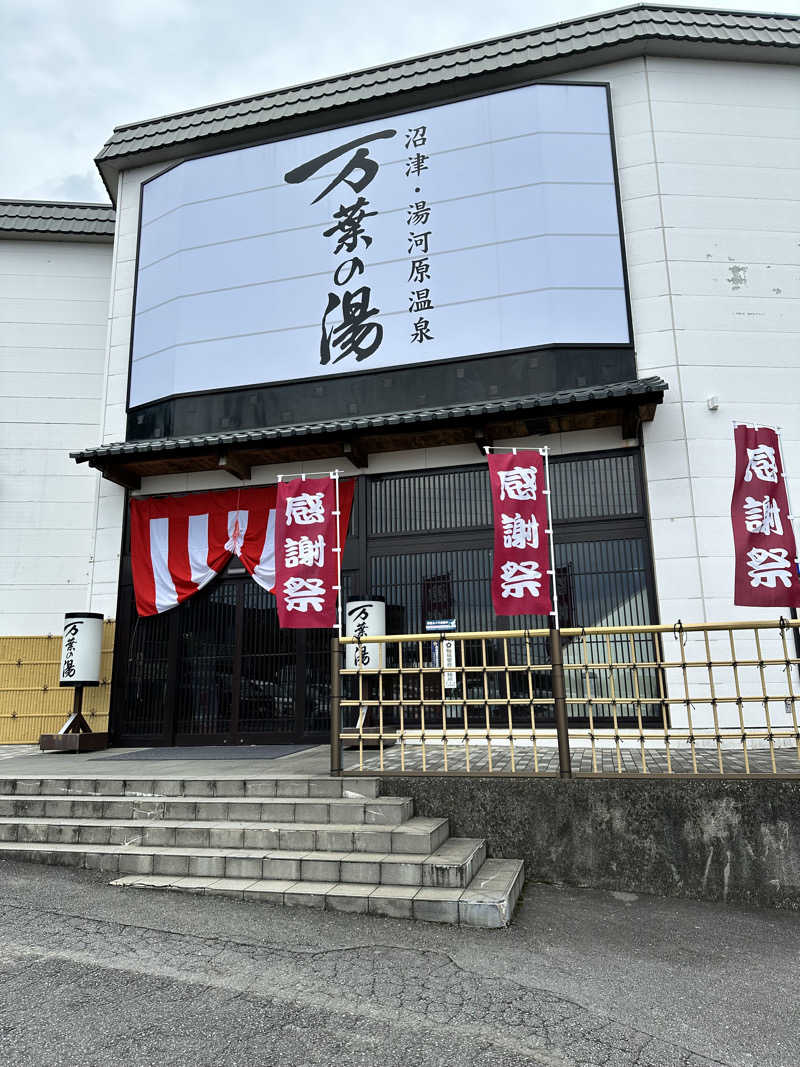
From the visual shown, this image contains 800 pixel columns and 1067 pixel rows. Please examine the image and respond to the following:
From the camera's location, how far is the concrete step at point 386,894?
4.51 metres

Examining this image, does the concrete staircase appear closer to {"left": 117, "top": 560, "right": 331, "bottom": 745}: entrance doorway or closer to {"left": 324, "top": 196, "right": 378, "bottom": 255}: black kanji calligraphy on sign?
{"left": 117, "top": 560, "right": 331, "bottom": 745}: entrance doorway

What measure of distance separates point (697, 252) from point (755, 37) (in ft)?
11.1

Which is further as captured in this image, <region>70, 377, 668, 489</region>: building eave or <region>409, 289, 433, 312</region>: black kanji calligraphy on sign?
<region>409, 289, 433, 312</region>: black kanji calligraphy on sign

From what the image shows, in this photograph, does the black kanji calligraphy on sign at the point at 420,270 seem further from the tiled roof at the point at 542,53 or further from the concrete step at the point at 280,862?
the concrete step at the point at 280,862

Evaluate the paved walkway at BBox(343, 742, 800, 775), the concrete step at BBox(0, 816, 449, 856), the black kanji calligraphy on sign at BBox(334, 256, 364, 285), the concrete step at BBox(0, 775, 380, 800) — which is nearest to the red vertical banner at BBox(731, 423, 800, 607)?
the paved walkway at BBox(343, 742, 800, 775)

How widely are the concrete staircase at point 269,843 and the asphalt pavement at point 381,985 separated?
0.55 ft

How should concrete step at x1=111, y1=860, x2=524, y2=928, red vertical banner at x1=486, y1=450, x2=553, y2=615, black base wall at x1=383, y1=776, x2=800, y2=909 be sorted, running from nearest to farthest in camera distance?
concrete step at x1=111, y1=860, x2=524, y2=928 → black base wall at x1=383, y1=776, x2=800, y2=909 → red vertical banner at x1=486, y1=450, x2=553, y2=615

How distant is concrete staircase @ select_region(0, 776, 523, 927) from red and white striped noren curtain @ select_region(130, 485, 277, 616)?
13.4 feet

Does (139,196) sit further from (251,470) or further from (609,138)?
(609,138)

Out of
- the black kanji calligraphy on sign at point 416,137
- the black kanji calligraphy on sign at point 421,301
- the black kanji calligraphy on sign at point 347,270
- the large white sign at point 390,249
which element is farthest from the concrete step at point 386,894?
the black kanji calligraphy on sign at point 416,137

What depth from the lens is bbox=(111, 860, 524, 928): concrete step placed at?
451 centimetres

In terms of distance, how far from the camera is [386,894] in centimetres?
469

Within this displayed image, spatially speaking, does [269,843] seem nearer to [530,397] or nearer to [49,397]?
[530,397]

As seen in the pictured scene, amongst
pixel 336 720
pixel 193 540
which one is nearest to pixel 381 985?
pixel 336 720
